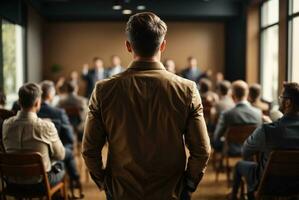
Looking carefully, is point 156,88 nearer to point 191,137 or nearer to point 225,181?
point 191,137

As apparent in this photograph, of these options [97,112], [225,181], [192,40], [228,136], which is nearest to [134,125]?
[97,112]

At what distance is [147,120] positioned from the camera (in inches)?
70.0

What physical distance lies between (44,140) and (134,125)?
1627mm

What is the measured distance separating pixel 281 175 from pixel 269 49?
574 cm

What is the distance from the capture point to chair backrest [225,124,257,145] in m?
4.43

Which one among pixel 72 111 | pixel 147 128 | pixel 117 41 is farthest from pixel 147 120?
pixel 117 41

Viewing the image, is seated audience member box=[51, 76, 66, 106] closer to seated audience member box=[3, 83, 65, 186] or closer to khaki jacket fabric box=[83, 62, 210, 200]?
seated audience member box=[3, 83, 65, 186]

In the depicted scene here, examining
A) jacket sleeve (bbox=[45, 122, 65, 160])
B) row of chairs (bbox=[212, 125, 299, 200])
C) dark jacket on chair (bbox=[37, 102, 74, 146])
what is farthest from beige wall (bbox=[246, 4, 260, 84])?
jacket sleeve (bbox=[45, 122, 65, 160])

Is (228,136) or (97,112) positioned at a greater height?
(97,112)

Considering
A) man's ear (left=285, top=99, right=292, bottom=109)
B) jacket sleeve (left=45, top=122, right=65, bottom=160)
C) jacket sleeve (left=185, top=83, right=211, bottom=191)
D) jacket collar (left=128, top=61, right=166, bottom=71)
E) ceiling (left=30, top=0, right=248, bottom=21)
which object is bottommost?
jacket sleeve (left=45, top=122, right=65, bottom=160)

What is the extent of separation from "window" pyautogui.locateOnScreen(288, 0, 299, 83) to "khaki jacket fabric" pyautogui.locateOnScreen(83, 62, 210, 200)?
16.0ft

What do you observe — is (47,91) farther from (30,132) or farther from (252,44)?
(252,44)

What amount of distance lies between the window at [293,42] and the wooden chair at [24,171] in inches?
165

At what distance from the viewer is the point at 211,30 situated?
1121 cm
